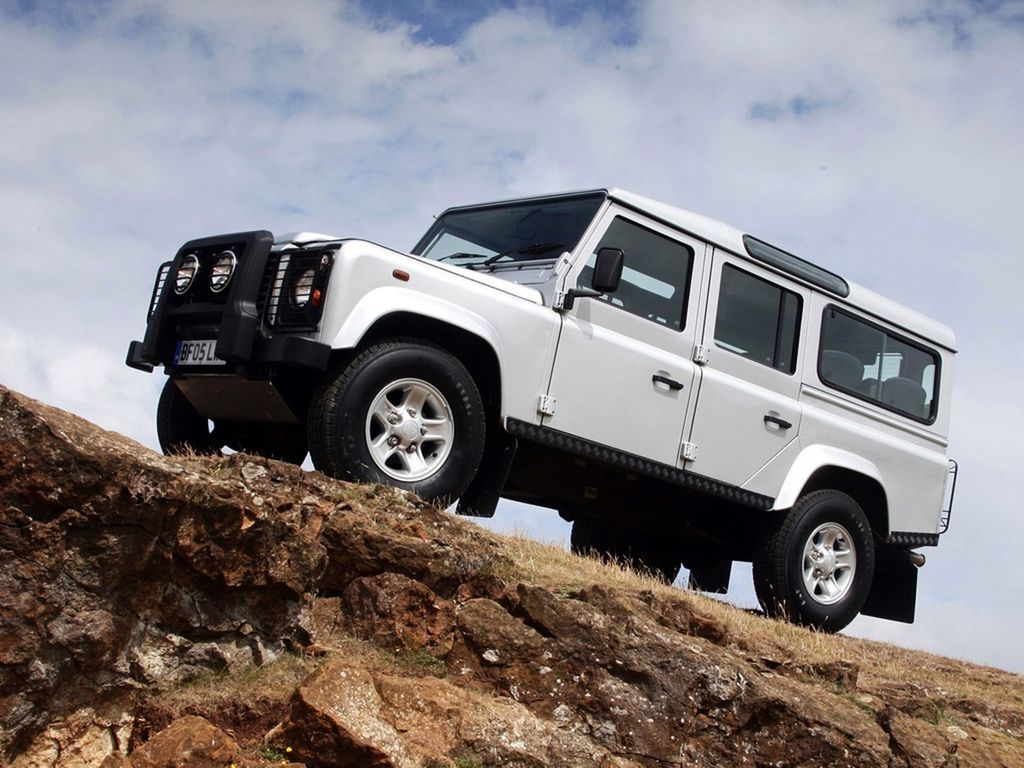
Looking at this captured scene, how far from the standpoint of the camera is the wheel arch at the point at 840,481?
348 inches

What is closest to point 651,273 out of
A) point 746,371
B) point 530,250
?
point 530,250

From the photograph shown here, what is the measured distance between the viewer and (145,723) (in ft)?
15.8

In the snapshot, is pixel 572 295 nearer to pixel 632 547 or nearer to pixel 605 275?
pixel 605 275

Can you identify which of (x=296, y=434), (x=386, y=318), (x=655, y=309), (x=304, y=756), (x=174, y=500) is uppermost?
(x=655, y=309)

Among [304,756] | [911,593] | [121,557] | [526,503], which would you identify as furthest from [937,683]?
[121,557]

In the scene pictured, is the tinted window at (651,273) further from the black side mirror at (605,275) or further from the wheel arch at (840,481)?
the wheel arch at (840,481)

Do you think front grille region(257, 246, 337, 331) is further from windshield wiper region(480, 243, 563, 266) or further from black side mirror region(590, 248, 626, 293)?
windshield wiper region(480, 243, 563, 266)

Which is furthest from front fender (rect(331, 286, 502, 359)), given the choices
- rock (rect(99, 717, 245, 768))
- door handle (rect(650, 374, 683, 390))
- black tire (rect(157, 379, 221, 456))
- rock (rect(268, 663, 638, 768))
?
rock (rect(99, 717, 245, 768))

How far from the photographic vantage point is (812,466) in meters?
8.96

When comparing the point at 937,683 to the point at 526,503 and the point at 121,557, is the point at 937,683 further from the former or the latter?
the point at 121,557

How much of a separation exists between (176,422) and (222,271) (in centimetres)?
118

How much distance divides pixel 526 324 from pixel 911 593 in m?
4.47

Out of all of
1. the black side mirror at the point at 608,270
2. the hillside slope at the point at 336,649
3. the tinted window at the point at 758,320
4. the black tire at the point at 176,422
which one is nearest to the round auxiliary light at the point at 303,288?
the hillside slope at the point at 336,649

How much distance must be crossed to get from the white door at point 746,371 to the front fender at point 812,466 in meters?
0.21
